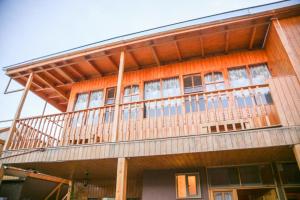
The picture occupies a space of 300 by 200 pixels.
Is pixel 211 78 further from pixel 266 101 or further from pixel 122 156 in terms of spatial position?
pixel 122 156

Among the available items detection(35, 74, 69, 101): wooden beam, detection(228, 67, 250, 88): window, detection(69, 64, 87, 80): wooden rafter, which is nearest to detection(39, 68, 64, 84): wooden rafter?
detection(35, 74, 69, 101): wooden beam

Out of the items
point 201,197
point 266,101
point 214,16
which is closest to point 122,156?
point 201,197

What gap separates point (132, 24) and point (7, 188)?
4007 inches

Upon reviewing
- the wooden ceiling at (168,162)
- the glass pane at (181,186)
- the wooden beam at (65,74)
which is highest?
the wooden beam at (65,74)

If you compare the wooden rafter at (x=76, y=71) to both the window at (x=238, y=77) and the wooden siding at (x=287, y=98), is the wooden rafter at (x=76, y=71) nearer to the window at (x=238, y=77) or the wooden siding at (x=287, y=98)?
the window at (x=238, y=77)

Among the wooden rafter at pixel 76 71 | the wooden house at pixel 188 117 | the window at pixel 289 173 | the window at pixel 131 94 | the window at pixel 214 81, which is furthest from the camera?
the wooden rafter at pixel 76 71

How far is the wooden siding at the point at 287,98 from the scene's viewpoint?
15.2 ft

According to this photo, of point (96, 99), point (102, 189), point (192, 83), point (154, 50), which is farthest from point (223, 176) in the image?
point (96, 99)

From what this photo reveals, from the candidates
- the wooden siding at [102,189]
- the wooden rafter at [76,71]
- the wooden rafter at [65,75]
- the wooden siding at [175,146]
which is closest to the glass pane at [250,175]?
the wooden siding at [175,146]

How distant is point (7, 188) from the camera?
30.2 feet

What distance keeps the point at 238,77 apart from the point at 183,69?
6.94ft

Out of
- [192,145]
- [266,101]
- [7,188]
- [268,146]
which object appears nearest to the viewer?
[268,146]

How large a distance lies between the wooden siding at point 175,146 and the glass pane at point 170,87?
10.4 ft

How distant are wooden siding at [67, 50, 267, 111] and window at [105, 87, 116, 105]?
0.19 metres
